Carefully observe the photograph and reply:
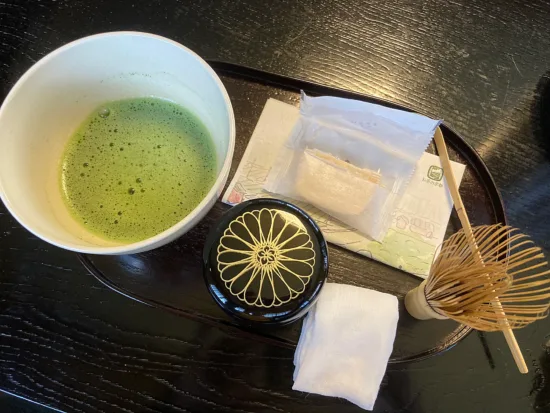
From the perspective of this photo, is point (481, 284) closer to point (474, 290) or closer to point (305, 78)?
point (474, 290)

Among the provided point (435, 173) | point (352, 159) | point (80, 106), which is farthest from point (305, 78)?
point (80, 106)

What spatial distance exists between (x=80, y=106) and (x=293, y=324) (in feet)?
1.56

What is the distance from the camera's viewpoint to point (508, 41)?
88 centimetres

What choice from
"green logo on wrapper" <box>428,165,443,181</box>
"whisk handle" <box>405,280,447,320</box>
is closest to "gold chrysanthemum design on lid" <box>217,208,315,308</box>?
"whisk handle" <box>405,280,447,320</box>

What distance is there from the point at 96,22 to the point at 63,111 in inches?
11.0

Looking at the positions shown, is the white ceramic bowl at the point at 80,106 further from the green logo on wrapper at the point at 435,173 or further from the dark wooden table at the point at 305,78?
the green logo on wrapper at the point at 435,173

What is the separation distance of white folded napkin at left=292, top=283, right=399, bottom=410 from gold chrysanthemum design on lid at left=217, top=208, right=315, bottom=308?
6 cm

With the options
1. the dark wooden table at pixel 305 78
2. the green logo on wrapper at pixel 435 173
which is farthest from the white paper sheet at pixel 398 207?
the dark wooden table at pixel 305 78

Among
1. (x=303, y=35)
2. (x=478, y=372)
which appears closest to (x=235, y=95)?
(x=303, y=35)

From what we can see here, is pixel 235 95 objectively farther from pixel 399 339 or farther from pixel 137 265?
pixel 399 339

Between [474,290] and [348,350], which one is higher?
[474,290]

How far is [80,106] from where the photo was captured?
729 millimetres

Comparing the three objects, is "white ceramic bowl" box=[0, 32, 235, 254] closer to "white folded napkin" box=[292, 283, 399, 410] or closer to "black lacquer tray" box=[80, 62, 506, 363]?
"black lacquer tray" box=[80, 62, 506, 363]

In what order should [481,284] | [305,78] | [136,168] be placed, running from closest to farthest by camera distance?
[481,284], [136,168], [305,78]
